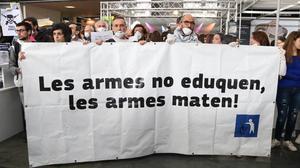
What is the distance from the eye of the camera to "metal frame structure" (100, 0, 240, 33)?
23.2 ft

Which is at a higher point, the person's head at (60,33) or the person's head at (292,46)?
the person's head at (60,33)

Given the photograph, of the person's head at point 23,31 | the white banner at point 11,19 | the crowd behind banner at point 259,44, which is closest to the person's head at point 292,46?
the crowd behind banner at point 259,44

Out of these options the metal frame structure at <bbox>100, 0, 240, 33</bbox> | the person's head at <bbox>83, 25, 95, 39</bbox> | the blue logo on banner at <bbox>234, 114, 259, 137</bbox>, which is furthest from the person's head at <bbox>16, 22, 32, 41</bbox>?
the metal frame structure at <bbox>100, 0, 240, 33</bbox>

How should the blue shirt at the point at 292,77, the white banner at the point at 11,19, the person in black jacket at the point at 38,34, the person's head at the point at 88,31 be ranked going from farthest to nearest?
the white banner at the point at 11,19
the person's head at the point at 88,31
the person in black jacket at the point at 38,34
the blue shirt at the point at 292,77

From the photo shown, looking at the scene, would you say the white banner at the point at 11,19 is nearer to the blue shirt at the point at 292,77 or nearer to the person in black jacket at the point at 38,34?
the person in black jacket at the point at 38,34

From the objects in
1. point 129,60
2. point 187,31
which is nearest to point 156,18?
point 187,31

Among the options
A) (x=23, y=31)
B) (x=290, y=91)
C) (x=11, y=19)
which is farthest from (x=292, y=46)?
(x=11, y=19)

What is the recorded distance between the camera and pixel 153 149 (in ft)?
11.0

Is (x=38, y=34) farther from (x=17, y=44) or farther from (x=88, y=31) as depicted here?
(x=88, y=31)

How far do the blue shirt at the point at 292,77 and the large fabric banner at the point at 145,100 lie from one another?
0.39 metres

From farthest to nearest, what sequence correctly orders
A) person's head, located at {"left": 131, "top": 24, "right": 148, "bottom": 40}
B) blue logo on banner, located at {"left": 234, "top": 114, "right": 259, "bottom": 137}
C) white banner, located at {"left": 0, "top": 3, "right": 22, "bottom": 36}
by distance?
white banner, located at {"left": 0, "top": 3, "right": 22, "bottom": 36}
person's head, located at {"left": 131, "top": 24, "right": 148, "bottom": 40}
blue logo on banner, located at {"left": 234, "top": 114, "right": 259, "bottom": 137}

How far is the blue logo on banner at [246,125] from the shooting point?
3.27 m

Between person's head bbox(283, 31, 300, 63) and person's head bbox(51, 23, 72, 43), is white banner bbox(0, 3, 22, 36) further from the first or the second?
person's head bbox(283, 31, 300, 63)

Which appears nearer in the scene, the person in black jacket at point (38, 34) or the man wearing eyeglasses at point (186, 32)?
the man wearing eyeglasses at point (186, 32)
